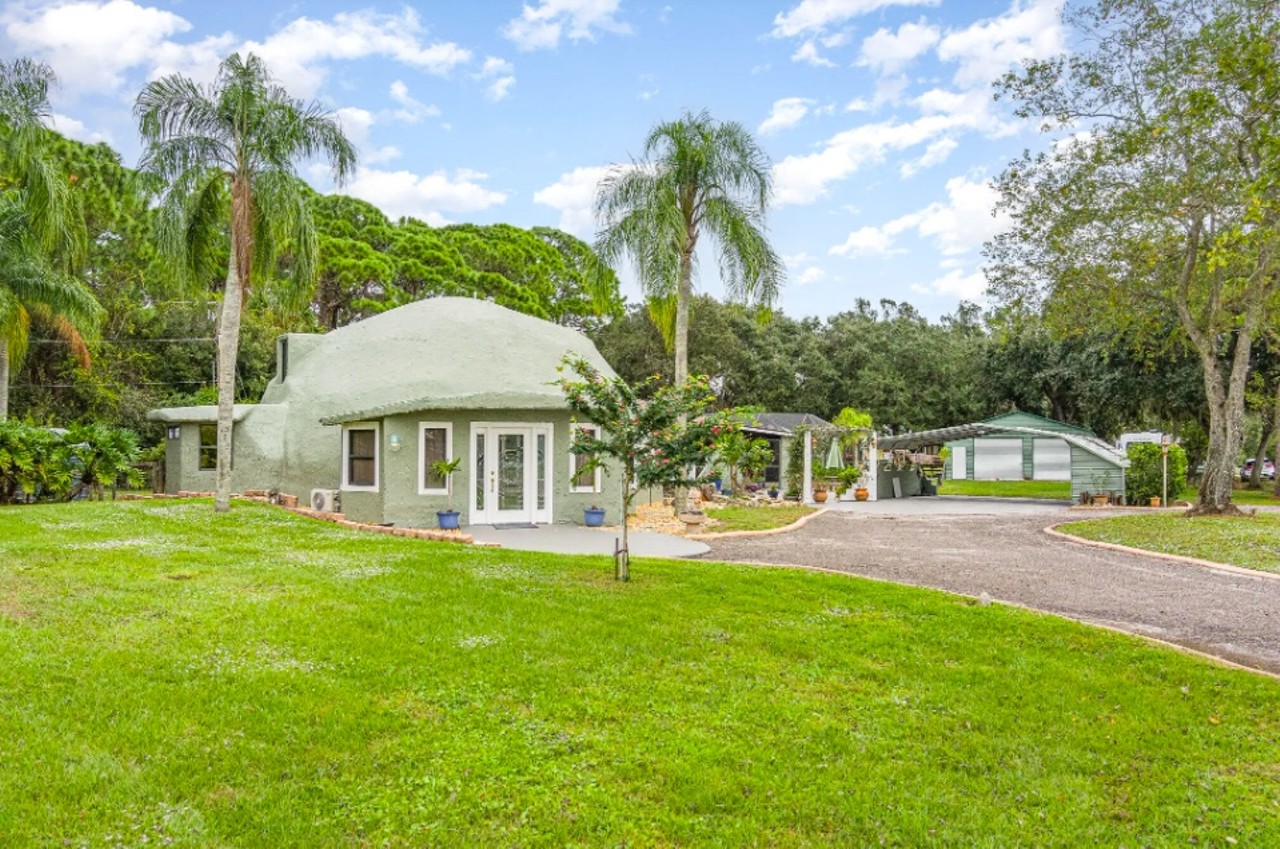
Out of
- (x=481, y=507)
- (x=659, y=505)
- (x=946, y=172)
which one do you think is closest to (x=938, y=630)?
(x=481, y=507)

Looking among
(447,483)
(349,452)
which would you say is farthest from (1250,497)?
(349,452)

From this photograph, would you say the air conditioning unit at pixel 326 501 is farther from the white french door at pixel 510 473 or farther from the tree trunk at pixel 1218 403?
the tree trunk at pixel 1218 403

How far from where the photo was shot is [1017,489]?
33219 mm

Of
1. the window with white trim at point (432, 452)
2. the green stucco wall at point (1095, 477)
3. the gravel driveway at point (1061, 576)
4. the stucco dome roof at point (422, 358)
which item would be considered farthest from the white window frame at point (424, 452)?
the green stucco wall at point (1095, 477)

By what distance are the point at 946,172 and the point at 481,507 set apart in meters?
11.5

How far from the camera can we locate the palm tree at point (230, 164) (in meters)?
14.2

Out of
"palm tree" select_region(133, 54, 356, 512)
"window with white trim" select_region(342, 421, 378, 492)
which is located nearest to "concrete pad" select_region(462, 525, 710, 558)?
"window with white trim" select_region(342, 421, 378, 492)

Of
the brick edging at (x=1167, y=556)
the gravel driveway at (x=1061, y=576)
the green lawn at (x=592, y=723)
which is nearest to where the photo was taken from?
the green lawn at (x=592, y=723)

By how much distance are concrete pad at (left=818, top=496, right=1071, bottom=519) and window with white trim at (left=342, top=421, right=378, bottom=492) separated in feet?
39.4

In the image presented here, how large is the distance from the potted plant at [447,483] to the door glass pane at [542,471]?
1651 millimetres

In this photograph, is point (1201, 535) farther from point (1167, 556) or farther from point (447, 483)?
point (447, 483)

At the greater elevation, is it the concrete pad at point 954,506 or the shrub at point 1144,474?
the shrub at point 1144,474

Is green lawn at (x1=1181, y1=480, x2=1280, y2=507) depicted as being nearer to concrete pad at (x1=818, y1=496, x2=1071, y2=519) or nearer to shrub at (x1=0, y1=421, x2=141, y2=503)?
concrete pad at (x1=818, y1=496, x2=1071, y2=519)

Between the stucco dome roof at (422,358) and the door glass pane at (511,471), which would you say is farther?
the stucco dome roof at (422,358)
